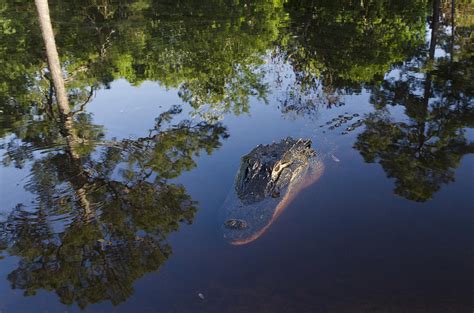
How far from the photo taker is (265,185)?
6.60 meters

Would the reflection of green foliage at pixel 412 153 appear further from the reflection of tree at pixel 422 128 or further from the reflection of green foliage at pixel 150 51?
the reflection of green foliage at pixel 150 51

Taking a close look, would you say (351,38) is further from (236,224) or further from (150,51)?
(236,224)

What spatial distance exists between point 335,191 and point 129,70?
8824mm

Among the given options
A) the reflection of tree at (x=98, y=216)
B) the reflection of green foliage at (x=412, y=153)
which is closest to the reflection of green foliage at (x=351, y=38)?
the reflection of green foliage at (x=412, y=153)

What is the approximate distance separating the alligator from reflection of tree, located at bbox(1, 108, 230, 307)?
2.84 ft

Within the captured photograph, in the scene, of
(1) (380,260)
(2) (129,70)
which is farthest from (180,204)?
(2) (129,70)

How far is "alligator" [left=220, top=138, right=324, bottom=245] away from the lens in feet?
19.0

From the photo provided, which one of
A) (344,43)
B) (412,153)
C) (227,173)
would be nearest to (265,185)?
(227,173)

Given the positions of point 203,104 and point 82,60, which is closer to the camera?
point 203,104

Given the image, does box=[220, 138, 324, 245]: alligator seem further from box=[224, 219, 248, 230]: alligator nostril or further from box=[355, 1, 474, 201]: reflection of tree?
box=[355, 1, 474, 201]: reflection of tree

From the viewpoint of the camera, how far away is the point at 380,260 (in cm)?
541

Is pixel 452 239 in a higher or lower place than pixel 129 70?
lower

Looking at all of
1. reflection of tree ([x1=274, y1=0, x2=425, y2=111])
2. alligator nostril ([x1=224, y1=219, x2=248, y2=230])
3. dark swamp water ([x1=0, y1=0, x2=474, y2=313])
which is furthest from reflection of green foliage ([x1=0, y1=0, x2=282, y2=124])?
alligator nostril ([x1=224, y1=219, x2=248, y2=230])

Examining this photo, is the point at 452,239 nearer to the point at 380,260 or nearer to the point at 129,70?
the point at 380,260
